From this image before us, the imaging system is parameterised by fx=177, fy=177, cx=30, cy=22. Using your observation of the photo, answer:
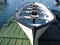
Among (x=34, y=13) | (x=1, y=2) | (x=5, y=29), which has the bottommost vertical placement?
(x=1, y=2)

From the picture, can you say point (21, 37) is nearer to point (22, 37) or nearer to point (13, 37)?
point (22, 37)

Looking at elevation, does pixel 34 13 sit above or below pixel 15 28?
above

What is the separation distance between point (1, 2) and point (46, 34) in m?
34.2

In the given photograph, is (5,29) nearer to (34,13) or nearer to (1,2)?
(34,13)

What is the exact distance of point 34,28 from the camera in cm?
1018

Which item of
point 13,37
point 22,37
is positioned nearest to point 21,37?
point 22,37

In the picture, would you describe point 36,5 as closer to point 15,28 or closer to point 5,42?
point 15,28

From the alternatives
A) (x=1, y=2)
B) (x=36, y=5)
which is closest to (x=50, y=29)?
(x=36, y=5)

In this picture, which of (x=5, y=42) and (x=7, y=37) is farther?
(x=7, y=37)

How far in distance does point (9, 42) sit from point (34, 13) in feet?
14.9

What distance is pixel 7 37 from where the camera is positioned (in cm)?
1312

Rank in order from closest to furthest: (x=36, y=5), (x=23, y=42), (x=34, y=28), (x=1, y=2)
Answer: (x=34, y=28), (x=23, y=42), (x=36, y=5), (x=1, y=2)

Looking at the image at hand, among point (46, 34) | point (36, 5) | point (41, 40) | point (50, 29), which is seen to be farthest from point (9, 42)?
point (36, 5)

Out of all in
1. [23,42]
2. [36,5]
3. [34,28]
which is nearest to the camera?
[34,28]
